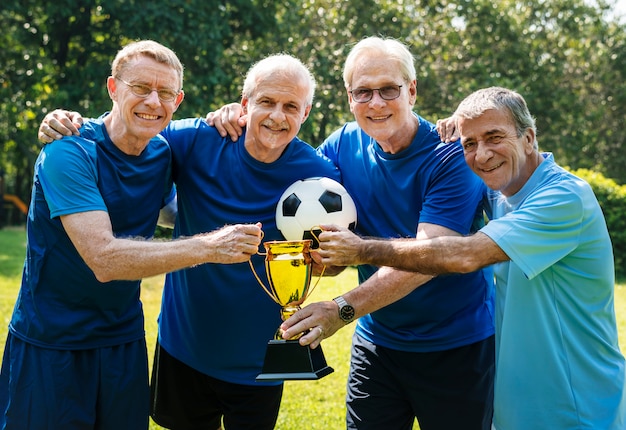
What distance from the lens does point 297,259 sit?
10.9ft

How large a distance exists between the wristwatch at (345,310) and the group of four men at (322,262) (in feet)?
0.04

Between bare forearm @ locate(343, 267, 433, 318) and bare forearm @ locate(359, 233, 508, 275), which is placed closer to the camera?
bare forearm @ locate(359, 233, 508, 275)

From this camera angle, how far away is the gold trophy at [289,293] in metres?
3.31

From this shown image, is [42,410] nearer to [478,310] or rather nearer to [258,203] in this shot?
[258,203]

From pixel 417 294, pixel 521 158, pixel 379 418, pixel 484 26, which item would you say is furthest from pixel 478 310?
pixel 484 26

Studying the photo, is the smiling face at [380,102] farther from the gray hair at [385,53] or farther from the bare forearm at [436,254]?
the bare forearm at [436,254]

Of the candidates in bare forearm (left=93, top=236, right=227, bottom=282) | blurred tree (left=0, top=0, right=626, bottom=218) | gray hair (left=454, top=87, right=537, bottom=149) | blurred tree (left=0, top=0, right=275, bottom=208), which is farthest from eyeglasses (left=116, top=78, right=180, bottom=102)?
blurred tree (left=0, top=0, right=275, bottom=208)

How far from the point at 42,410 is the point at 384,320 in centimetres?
188

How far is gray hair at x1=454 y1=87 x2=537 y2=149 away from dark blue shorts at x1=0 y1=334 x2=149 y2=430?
211cm

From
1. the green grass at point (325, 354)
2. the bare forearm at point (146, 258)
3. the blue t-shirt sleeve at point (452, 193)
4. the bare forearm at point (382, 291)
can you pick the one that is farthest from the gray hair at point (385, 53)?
the green grass at point (325, 354)

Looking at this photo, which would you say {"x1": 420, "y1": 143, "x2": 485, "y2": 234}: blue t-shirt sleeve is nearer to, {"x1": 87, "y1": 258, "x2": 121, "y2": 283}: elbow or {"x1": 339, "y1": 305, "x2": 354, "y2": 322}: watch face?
{"x1": 339, "y1": 305, "x2": 354, "y2": 322}: watch face

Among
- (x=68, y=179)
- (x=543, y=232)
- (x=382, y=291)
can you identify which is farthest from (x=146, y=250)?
(x=543, y=232)

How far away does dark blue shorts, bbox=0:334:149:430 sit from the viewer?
10.8 ft

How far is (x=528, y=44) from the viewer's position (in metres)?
22.8
